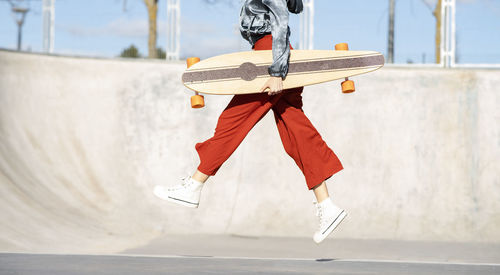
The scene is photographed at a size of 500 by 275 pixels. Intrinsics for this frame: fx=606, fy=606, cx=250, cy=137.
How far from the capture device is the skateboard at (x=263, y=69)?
14.2 feet

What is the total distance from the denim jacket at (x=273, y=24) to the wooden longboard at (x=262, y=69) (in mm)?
141

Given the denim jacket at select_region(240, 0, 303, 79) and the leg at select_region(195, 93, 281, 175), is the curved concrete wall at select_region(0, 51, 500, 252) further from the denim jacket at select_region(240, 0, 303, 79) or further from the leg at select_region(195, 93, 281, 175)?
the denim jacket at select_region(240, 0, 303, 79)

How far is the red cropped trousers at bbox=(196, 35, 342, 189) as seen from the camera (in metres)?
4.29

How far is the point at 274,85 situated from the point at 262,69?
254mm

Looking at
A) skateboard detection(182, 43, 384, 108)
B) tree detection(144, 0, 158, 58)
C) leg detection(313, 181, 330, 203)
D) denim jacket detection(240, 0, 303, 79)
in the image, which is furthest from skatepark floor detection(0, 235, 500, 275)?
tree detection(144, 0, 158, 58)

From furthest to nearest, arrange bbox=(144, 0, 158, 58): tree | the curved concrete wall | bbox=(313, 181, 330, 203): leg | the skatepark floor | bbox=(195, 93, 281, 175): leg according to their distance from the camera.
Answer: bbox=(144, 0, 158, 58): tree < the curved concrete wall < the skatepark floor < bbox=(313, 181, 330, 203): leg < bbox=(195, 93, 281, 175): leg

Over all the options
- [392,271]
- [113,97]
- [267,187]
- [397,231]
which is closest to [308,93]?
[267,187]

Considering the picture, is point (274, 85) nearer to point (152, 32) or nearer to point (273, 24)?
point (273, 24)

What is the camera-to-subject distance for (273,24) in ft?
13.5

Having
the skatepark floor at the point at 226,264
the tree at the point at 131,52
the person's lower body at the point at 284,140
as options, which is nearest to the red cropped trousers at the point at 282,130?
the person's lower body at the point at 284,140

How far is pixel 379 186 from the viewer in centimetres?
967

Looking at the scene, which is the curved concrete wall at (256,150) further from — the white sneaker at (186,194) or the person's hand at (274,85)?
the person's hand at (274,85)

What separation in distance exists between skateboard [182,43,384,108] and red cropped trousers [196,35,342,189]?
12cm

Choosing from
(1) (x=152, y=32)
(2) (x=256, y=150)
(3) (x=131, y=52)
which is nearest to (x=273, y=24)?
(2) (x=256, y=150)
